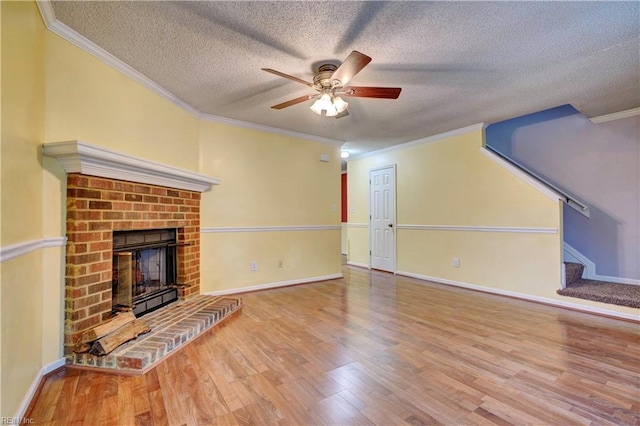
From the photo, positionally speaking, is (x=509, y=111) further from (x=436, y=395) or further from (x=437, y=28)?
(x=436, y=395)

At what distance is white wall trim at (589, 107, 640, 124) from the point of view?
3389mm

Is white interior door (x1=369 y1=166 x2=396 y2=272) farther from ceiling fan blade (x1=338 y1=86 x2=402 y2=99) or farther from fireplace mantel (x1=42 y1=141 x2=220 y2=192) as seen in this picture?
fireplace mantel (x1=42 y1=141 x2=220 y2=192)

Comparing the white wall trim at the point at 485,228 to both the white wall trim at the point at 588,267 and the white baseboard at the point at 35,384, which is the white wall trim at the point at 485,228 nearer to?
the white wall trim at the point at 588,267

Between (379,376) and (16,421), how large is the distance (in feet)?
6.25

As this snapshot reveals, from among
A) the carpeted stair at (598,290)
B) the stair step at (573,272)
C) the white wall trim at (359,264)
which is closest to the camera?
the carpeted stair at (598,290)

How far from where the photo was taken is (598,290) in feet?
10.6

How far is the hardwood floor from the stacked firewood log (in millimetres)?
159

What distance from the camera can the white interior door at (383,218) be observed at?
17.1 feet

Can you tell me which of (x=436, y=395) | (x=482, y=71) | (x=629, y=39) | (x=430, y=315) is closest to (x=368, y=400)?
(x=436, y=395)

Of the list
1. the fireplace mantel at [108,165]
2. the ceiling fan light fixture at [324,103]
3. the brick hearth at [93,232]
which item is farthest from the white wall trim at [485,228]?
the brick hearth at [93,232]

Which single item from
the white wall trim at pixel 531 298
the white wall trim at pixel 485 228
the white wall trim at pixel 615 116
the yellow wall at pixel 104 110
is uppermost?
the white wall trim at pixel 615 116

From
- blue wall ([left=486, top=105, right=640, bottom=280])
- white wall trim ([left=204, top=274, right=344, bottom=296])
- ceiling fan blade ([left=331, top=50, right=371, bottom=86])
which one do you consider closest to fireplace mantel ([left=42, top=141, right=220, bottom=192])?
white wall trim ([left=204, top=274, right=344, bottom=296])

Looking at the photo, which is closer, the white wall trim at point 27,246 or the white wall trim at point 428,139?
the white wall trim at point 27,246

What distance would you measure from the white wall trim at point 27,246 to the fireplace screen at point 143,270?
50 cm
